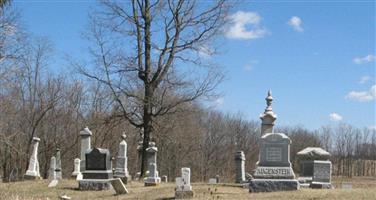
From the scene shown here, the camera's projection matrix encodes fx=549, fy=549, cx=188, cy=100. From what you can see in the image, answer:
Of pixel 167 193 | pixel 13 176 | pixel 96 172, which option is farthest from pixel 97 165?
pixel 13 176

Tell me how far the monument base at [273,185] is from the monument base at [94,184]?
6786 mm

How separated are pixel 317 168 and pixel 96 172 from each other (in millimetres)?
9209

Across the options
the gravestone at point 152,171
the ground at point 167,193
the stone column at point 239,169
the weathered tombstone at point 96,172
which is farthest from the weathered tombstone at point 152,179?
the stone column at point 239,169

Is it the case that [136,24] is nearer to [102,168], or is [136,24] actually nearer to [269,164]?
[102,168]

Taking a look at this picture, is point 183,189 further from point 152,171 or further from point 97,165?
point 152,171

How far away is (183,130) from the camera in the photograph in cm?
4956

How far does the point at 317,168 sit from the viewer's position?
22.8 meters

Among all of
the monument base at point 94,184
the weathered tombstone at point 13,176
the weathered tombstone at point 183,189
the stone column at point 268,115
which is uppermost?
the stone column at point 268,115

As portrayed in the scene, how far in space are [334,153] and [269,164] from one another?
74809 mm

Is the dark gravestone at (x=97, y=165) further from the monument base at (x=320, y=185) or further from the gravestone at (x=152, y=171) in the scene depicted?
the monument base at (x=320, y=185)

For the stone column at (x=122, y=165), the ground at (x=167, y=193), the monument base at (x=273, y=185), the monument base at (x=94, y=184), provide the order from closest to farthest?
1. the ground at (x=167, y=193)
2. the monument base at (x=273, y=185)
3. the monument base at (x=94, y=184)
4. the stone column at (x=122, y=165)

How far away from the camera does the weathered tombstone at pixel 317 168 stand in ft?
74.2

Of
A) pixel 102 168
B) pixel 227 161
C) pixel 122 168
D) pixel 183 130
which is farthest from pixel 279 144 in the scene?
pixel 227 161

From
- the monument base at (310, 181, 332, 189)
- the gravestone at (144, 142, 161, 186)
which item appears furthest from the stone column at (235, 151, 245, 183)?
the monument base at (310, 181, 332, 189)
